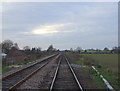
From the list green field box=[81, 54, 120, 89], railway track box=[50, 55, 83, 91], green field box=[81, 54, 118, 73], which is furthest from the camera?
green field box=[81, 54, 118, 73]

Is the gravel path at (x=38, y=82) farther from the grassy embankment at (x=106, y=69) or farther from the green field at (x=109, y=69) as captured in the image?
the green field at (x=109, y=69)

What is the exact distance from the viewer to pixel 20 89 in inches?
468

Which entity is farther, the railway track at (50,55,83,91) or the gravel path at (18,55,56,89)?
the gravel path at (18,55,56,89)

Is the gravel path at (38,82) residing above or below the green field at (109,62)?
below

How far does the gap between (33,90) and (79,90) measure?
2.08m

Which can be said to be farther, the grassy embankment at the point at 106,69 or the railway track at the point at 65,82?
the grassy embankment at the point at 106,69

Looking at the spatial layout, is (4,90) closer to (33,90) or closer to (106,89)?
(33,90)

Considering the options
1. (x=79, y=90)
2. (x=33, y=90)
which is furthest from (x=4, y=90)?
(x=79, y=90)

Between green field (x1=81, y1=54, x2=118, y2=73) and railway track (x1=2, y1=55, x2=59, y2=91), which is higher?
green field (x1=81, y1=54, x2=118, y2=73)

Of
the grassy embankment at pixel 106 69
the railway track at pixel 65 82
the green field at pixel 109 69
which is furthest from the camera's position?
the grassy embankment at pixel 106 69

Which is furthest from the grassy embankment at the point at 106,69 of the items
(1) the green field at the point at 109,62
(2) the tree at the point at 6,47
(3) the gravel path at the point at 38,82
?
(2) the tree at the point at 6,47

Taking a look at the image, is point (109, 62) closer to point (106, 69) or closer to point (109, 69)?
point (106, 69)

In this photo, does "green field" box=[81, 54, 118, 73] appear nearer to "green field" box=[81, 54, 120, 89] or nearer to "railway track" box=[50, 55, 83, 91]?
"green field" box=[81, 54, 120, 89]

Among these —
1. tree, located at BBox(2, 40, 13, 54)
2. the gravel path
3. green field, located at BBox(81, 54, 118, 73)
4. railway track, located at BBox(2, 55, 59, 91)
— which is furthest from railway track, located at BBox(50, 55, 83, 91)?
tree, located at BBox(2, 40, 13, 54)
